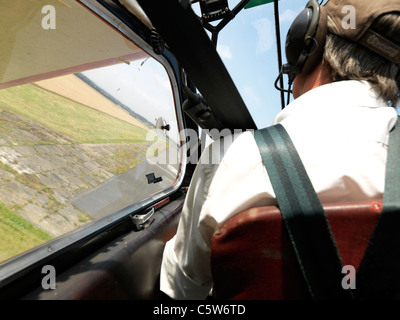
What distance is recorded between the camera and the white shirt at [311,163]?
0.49 meters

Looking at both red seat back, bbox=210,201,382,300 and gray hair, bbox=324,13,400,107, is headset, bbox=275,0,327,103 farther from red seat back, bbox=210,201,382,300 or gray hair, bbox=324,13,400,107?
red seat back, bbox=210,201,382,300

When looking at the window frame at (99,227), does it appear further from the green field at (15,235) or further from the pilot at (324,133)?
the pilot at (324,133)

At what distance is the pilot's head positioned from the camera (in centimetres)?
71

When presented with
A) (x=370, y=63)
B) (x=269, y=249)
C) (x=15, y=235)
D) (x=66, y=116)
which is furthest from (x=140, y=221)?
(x=370, y=63)

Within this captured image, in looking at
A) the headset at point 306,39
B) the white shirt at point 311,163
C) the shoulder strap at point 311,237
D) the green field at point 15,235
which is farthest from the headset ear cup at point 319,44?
the green field at point 15,235

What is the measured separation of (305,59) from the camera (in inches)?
36.1

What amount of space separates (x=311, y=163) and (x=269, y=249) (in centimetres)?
25

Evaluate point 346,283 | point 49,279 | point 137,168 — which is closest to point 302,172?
point 346,283

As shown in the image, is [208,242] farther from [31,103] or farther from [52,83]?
[52,83]

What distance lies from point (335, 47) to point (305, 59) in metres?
0.12

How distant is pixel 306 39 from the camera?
2.88ft

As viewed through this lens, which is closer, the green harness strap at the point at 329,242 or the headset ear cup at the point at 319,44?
the green harness strap at the point at 329,242

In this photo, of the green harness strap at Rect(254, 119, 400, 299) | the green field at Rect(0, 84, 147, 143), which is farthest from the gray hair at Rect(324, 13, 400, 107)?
the green field at Rect(0, 84, 147, 143)

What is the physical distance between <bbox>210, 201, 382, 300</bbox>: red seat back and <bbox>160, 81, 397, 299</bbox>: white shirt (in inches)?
2.3
